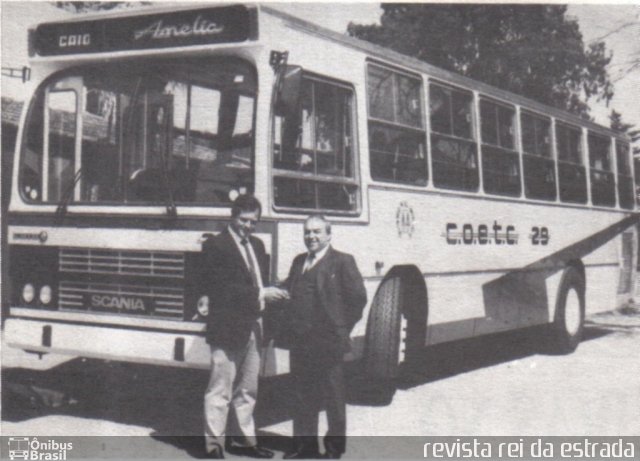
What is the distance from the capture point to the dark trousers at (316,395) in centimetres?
572

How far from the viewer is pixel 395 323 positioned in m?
7.68

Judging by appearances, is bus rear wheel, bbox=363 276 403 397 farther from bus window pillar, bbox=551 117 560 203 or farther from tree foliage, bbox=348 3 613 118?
bus window pillar, bbox=551 117 560 203

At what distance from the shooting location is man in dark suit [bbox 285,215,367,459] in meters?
5.68

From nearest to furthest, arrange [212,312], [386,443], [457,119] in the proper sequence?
[212,312], [386,443], [457,119]

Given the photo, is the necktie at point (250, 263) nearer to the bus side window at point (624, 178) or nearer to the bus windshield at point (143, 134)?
the bus windshield at point (143, 134)

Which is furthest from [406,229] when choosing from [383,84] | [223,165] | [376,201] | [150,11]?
[150,11]

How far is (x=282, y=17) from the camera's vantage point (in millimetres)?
6426

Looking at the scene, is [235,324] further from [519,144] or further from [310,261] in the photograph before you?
[519,144]

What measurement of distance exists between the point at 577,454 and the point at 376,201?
2.37 m

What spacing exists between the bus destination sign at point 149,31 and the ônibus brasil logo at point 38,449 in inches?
107

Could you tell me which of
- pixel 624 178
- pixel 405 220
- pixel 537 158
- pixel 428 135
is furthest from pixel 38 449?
pixel 624 178

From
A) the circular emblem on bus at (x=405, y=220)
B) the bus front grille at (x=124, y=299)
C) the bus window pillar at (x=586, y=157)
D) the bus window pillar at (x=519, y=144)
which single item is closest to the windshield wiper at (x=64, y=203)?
the bus front grille at (x=124, y=299)

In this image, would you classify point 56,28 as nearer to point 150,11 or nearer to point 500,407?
point 150,11

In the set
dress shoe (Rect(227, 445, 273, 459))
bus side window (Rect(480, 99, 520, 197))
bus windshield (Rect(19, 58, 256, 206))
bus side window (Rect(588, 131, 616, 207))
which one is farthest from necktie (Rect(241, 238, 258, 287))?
bus side window (Rect(588, 131, 616, 207))
